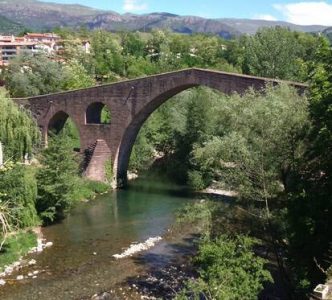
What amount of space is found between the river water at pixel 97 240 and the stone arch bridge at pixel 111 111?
2.48 metres

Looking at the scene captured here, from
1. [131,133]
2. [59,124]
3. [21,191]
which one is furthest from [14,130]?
[59,124]

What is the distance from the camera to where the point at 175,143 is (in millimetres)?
33531

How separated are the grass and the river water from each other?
1.88ft

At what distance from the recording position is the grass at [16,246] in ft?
59.2

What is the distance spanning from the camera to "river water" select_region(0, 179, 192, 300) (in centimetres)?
1617

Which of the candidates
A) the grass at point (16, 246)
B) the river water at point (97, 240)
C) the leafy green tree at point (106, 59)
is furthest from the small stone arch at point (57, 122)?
the leafy green tree at point (106, 59)

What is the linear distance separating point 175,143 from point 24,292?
62.5 ft

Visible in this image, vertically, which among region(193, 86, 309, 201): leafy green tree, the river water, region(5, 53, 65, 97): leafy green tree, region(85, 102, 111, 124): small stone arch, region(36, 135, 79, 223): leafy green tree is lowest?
the river water

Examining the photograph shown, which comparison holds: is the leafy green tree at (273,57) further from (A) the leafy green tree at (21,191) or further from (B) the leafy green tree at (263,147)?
(B) the leafy green tree at (263,147)

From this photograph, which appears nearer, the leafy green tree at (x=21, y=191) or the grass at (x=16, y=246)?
the grass at (x=16, y=246)

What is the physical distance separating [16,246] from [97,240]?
10.8 feet

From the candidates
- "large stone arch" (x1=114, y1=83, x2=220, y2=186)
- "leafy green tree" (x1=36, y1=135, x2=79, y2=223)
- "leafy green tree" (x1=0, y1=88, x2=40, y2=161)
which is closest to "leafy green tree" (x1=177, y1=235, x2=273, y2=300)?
"leafy green tree" (x1=36, y1=135, x2=79, y2=223)

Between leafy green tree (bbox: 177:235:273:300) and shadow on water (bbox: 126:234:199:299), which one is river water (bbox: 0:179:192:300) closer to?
shadow on water (bbox: 126:234:199:299)

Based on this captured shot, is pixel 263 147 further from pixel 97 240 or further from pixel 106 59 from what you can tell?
pixel 106 59
